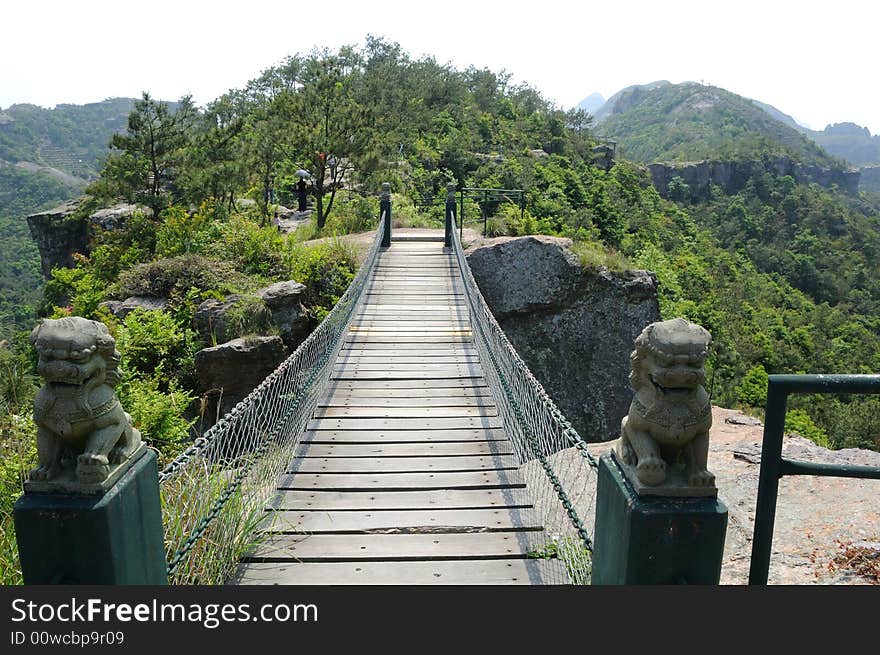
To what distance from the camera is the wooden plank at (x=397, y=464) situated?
14.7 ft

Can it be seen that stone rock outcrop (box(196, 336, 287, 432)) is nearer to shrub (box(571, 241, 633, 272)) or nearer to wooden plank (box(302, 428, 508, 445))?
wooden plank (box(302, 428, 508, 445))

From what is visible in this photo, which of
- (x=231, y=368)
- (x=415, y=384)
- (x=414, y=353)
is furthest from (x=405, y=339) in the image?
(x=231, y=368)

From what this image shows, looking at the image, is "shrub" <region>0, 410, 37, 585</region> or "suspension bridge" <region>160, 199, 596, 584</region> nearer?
"shrub" <region>0, 410, 37, 585</region>

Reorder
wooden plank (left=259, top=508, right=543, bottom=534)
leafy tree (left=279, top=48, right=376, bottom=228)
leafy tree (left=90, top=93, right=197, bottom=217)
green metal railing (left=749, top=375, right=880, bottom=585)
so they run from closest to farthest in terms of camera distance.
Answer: green metal railing (left=749, top=375, right=880, bottom=585)
wooden plank (left=259, top=508, right=543, bottom=534)
leafy tree (left=90, top=93, right=197, bottom=217)
leafy tree (left=279, top=48, right=376, bottom=228)

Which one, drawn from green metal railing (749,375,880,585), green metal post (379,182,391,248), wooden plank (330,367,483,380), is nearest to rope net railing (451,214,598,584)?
wooden plank (330,367,483,380)

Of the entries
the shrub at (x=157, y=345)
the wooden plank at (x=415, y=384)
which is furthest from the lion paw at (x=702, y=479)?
the shrub at (x=157, y=345)

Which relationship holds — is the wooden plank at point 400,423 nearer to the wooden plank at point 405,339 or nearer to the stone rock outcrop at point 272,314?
the wooden plank at point 405,339

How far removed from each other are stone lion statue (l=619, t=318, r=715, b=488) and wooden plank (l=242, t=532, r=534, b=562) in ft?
4.84

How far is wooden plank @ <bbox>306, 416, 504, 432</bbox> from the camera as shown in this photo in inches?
210

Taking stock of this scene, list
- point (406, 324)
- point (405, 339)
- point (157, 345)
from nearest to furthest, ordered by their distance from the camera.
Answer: point (405, 339) < point (406, 324) < point (157, 345)

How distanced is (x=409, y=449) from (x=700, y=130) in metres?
96.1

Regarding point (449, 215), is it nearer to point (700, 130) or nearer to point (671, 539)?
point (671, 539)

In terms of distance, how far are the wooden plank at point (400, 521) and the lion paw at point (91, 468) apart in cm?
157

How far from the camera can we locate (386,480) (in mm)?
4320
